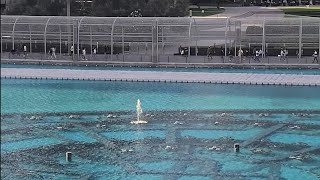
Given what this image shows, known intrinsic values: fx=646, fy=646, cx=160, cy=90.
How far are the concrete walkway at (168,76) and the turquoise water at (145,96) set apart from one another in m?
0.51

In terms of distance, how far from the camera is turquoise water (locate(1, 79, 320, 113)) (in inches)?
739

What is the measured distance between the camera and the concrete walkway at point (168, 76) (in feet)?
72.2

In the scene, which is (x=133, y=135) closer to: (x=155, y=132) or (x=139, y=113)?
(x=155, y=132)

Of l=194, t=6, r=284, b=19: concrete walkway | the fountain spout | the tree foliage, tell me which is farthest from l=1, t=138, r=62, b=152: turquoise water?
l=194, t=6, r=284, b=19: concrete walkway

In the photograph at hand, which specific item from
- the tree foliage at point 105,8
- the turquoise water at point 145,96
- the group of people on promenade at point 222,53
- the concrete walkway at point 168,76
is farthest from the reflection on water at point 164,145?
the tree foliage at point 105,8

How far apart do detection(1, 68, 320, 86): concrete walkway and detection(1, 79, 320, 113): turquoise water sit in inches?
Answer: 19.9

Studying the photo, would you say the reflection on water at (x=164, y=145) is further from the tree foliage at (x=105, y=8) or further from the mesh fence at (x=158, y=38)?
the tree foliage at (x=105, y=8)

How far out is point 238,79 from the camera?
22406mm

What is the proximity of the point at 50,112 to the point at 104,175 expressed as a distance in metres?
6.33

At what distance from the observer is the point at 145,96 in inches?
793

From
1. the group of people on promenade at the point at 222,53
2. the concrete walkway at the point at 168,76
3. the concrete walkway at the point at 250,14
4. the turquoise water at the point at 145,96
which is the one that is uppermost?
the concrete walkway at the point at 250,14

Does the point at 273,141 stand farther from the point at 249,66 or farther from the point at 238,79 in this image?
the point at 249,66

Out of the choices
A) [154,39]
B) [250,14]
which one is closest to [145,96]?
[154,39]

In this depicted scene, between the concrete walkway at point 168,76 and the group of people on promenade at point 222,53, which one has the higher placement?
the group of people on promenade at point 222,53
